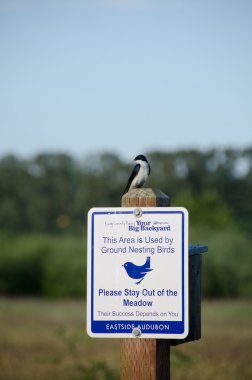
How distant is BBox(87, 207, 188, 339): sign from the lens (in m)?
4.17

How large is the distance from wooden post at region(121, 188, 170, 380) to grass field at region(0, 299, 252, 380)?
14.1ft

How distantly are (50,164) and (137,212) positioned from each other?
37.3 metres

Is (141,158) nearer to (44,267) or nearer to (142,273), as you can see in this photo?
(142,273)

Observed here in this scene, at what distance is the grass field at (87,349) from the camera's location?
11.5 meters

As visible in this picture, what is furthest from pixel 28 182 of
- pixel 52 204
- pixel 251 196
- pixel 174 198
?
pixel 251 196

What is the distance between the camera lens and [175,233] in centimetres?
418

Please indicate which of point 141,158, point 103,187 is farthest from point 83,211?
point 141,158

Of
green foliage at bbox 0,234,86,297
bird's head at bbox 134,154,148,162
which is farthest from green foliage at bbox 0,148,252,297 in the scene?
bird's head at bbox 134,154,148,162

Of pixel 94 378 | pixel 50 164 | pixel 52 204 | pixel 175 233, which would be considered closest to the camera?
pixel 175 233

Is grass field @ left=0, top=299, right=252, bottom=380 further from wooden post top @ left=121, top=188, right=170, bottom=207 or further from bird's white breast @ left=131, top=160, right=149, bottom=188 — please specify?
wooden post top @ left=121, top=188, right=170, bottom=207

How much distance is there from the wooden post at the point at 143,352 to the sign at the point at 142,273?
5 cm

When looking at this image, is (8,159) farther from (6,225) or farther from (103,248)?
(103,248)

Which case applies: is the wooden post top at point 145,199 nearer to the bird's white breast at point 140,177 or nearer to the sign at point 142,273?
the sign at point 142,273

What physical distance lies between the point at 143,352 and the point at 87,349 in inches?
435
